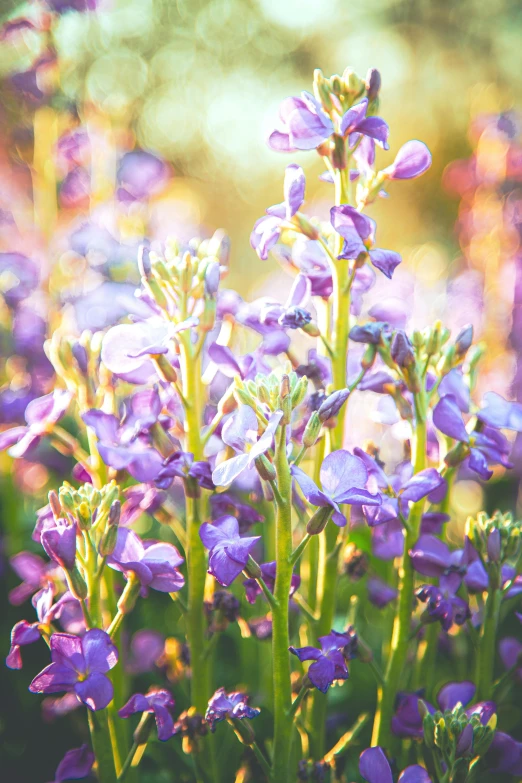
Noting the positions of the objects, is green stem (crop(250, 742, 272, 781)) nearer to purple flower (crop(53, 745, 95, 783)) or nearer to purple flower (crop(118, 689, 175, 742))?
purple flower (crop(118, 689, 175, 742))

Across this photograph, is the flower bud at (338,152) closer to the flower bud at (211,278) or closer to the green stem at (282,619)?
the flower bud at (211,278)

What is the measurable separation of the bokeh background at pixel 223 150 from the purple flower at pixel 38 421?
0.39 m

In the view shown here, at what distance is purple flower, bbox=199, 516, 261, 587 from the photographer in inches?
27.8

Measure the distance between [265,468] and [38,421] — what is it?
414mm

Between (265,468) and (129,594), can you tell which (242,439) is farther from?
(129,594)

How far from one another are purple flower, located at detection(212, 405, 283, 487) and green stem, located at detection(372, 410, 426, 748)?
27 cm

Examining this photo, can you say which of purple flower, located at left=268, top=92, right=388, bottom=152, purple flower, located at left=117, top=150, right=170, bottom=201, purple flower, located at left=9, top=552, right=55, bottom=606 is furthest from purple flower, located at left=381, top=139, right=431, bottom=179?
purple flower, located at left=117, top=150, right=170, bottom=201

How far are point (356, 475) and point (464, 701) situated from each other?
412 mm

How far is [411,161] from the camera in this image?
2.93ft

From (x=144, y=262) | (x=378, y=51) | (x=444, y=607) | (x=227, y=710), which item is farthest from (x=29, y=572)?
(x=378, y=51)

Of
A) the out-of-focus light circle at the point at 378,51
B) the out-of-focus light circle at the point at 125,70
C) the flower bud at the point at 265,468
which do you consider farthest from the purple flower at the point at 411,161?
the out-of-focus light circle at the point at 378,51

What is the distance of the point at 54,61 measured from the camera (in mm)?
→ 1689

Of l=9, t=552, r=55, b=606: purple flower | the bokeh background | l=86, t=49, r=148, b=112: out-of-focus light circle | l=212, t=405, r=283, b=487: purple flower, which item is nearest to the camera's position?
l=212, t=405, r=283, b=487: purple flower

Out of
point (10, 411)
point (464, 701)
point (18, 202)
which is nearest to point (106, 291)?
point (10, 411)
